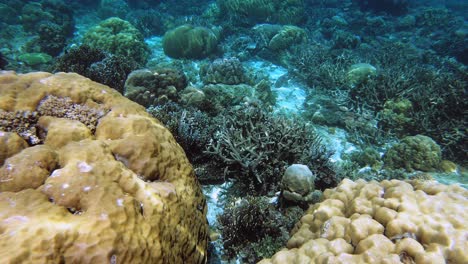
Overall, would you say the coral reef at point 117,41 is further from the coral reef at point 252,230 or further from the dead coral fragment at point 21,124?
the coral reef at point 252,230

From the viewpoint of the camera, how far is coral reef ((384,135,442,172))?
5699 mm

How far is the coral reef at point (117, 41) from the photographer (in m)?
10.2

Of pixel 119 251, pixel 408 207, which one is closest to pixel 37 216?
pixel 119 251

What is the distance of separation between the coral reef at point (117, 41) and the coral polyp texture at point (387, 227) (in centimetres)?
910

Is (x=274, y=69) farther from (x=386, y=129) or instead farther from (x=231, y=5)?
(x=231, y=5)

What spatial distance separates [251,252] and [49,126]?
2730mm

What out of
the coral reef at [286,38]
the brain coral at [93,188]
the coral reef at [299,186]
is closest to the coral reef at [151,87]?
the brain coral at [93,188]

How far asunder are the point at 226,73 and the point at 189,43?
3.36 metres

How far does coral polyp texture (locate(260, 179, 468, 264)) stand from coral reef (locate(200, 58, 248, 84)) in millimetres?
6077

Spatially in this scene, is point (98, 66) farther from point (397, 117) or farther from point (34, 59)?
point (397, 117)

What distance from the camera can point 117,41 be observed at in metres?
10.3

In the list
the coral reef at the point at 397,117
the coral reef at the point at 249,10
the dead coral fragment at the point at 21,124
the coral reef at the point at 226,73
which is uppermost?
the dead coral fragment at the point at 21,124

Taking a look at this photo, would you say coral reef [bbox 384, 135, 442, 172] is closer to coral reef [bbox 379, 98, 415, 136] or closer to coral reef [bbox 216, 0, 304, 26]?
coral reef [bbox 379, 98, 415, 136]

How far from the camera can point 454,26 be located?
17.0 m
